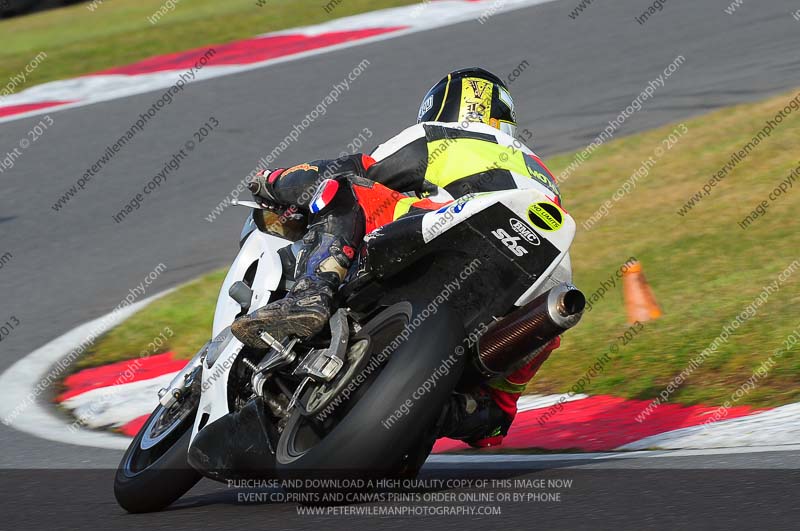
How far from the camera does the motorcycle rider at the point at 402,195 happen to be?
13.3 feet

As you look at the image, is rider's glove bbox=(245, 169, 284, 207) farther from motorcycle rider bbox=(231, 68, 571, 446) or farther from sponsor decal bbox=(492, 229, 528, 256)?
sponsor decal bbox=(492, 229, 528, 256)

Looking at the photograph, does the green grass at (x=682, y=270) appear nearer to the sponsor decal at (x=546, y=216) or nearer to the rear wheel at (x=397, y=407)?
the sponsor decal at (x=546, y=216)

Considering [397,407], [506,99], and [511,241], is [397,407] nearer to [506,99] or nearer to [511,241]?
[511,241]

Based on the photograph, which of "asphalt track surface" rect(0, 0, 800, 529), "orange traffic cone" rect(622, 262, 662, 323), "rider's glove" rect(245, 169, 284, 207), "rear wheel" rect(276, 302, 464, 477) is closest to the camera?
"rear wheel" rect(276, 302, 464, 477)

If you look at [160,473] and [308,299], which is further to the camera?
[160,473]

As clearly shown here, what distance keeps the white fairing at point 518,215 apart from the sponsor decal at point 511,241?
0.02m

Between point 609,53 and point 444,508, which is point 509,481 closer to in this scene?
point 444,508

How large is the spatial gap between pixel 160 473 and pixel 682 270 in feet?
14.0

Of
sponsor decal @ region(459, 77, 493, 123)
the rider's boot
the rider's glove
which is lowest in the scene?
the rider's boot

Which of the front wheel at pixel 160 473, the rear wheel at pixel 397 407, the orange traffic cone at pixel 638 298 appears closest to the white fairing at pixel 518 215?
the rear wheel at pixel 397 407

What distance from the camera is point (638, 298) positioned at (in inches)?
276

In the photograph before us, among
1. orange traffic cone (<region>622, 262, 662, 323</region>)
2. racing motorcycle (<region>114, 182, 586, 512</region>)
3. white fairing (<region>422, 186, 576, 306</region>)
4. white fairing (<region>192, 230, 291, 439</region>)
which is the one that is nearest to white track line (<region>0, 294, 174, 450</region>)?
white fairing (<region>192, 230, 291, 439</region>)

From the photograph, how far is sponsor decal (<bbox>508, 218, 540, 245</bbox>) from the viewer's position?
12.4ft

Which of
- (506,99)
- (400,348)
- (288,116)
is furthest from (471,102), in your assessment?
(288,116)
